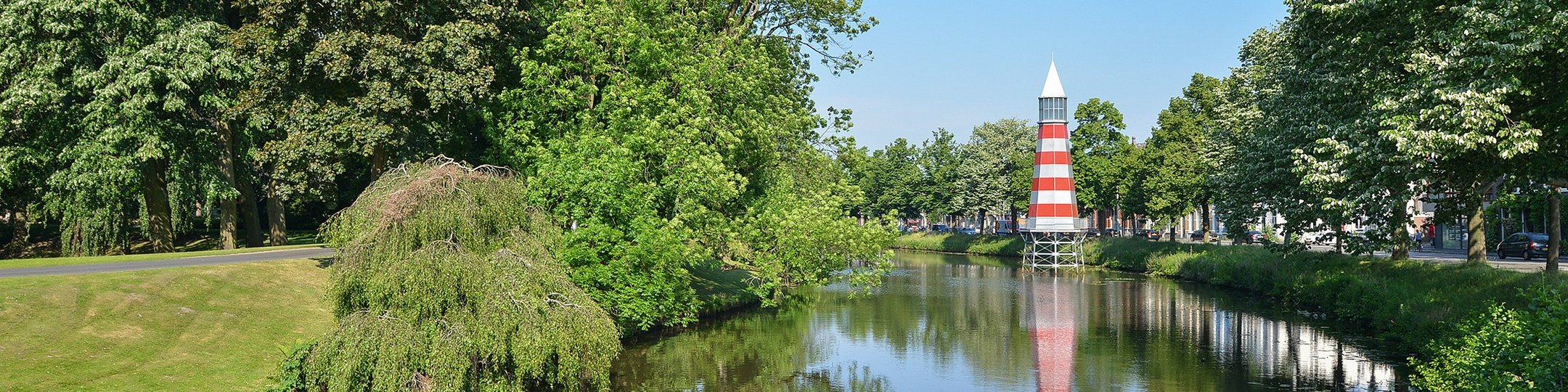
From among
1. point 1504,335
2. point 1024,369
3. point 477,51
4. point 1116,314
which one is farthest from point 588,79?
point 1504,335

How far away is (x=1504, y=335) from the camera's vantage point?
18078 mm

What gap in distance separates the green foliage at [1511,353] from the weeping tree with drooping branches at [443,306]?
50.7ft

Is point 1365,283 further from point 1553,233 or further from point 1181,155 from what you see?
point 1181,155

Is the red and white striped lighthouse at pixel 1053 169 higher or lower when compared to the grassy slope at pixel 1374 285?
higher

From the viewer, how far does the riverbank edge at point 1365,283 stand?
27.2 metres

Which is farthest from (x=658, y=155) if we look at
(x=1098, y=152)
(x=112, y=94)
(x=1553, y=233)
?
(x=1098, y=152)

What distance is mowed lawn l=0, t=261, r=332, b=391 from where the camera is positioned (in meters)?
19.8

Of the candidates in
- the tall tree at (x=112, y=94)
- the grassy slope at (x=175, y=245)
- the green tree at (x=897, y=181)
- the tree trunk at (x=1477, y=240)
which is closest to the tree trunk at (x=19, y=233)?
the grassy slope at (x=175, y=245)

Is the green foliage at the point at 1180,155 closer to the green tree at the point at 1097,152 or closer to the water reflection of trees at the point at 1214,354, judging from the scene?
the green tree at the point at 1097,152

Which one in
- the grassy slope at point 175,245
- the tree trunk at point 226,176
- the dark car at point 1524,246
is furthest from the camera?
the dark car at point 1524,246

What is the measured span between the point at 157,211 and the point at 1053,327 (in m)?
33.3

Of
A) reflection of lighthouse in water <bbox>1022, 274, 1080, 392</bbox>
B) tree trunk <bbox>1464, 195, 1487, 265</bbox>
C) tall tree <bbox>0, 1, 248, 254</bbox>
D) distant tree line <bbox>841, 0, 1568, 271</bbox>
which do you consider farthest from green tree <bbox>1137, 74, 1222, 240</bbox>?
tall tree <bbox>0, 1, 248, 254</bbox>

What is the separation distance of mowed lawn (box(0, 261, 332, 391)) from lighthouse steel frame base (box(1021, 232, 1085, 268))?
50.7 metres

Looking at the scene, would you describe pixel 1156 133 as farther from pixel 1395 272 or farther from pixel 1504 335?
pixel 1504 335
